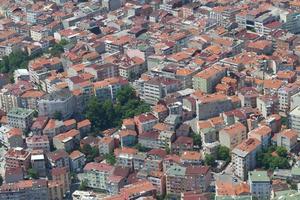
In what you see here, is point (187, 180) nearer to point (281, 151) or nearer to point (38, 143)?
point (281, 151)

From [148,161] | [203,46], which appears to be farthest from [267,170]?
[203,46]

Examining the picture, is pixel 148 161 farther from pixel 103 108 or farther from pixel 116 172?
pixel 103 108

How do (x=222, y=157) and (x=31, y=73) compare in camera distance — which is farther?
(x=31, y=73)

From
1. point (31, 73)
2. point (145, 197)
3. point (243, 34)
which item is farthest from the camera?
point (243, 34)

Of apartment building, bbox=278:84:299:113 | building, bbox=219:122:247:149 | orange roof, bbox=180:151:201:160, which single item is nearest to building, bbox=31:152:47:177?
orange roof, bbox=180:151:201:160

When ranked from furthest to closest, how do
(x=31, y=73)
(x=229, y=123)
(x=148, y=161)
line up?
(x=31, y=73) < (x=229, y=123) < (x=148, y=161)

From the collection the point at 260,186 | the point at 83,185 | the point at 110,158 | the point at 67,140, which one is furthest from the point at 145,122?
the point at 260,186
